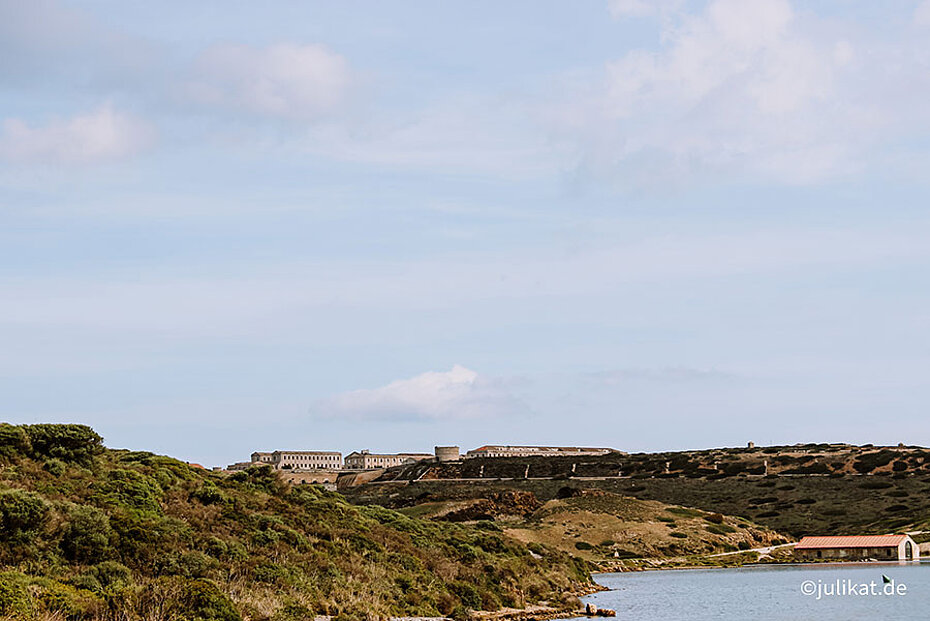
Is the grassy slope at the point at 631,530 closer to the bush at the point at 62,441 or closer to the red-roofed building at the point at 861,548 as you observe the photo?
the red-roofed building at the point at 861,548

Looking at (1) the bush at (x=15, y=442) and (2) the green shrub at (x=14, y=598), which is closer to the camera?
(2) the green shrub at (x=14, y=598)

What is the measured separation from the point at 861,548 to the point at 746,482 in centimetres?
5042

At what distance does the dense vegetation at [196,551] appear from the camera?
26.9m

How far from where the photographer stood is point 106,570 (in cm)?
2895

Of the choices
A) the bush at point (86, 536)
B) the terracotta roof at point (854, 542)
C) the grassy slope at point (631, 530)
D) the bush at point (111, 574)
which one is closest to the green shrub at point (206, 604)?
the bush at point (111, 574)

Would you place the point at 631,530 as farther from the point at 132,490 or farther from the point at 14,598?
the point at 14,598

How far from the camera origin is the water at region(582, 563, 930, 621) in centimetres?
3875

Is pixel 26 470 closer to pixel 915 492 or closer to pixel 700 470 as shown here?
pixel 915 492

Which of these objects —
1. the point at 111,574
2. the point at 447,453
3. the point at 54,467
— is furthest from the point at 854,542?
the point at 447,453

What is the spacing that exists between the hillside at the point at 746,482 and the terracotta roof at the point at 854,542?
49.5ft

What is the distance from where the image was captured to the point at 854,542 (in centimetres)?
7456

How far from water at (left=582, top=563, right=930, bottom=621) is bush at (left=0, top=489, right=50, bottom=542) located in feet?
68.4

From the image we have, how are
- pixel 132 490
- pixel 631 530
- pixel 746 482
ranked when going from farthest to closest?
pixel 746 482 → pixel 631 530 → pixel 132 490

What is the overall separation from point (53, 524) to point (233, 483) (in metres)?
16.3
